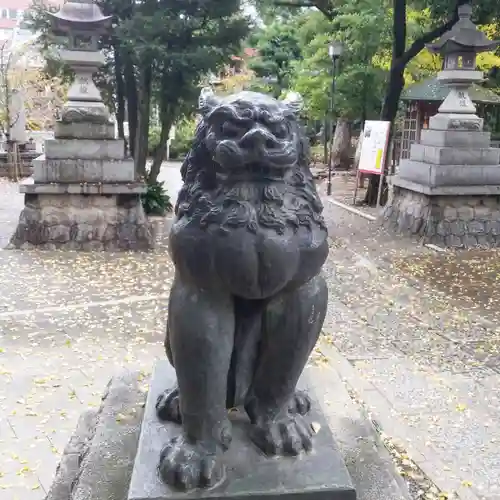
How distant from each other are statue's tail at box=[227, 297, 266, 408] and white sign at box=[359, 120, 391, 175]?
377 inches

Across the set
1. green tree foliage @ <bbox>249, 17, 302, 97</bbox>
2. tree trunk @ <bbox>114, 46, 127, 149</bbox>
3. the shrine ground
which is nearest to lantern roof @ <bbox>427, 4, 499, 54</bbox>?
the shrine ground

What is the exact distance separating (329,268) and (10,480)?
503 cm

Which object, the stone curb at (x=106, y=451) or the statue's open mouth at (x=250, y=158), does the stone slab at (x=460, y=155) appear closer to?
the stone curb at (x=106, y=451)

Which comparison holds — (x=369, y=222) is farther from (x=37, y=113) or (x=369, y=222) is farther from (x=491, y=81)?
(x=37, y=113)

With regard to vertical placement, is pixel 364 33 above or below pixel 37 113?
above

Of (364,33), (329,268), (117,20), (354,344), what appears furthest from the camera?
(364,33)

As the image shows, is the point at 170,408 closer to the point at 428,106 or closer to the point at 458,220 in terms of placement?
the point at 458,220

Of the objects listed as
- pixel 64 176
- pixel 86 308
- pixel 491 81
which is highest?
pixel 491 81

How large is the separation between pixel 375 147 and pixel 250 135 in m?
10.1

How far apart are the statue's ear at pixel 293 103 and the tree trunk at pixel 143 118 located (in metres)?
8.75

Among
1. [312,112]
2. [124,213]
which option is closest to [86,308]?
[124,213]

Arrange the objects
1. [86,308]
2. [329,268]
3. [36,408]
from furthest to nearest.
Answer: [329,268]
[86,308]
[36,408]

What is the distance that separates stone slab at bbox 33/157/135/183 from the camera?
830cm

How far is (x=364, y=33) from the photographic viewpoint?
1264 centimetres
